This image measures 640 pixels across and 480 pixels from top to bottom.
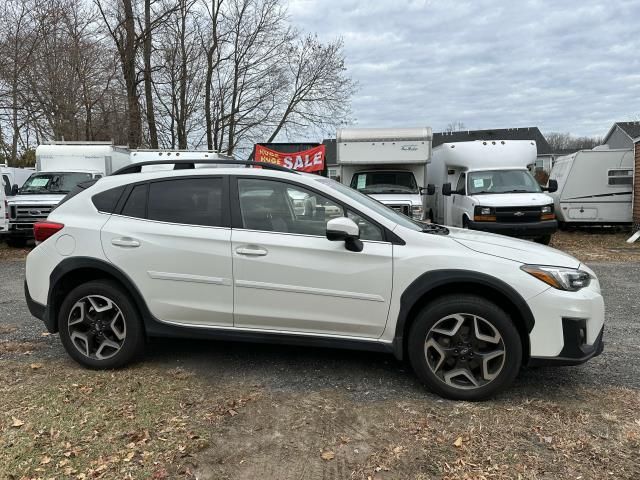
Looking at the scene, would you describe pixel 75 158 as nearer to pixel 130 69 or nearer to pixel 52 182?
pixel 52 182

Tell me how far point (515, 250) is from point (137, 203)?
3002 mm

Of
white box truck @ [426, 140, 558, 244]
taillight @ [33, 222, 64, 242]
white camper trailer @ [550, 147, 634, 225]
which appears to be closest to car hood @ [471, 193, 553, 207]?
white box truck @ [426, 140, 558, 244]

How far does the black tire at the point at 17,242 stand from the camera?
43.6 feet

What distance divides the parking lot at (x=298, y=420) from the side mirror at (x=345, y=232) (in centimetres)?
111

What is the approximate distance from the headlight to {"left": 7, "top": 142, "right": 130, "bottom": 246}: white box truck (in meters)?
12.1

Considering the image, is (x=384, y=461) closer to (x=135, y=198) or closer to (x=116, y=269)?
(x=116, y=269)

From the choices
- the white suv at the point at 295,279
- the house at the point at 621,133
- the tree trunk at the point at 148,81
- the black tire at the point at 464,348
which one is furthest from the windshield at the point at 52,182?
the house at the point at 621,133

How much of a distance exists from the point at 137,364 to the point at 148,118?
66.9 ft

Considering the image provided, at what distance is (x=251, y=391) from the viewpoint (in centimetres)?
383

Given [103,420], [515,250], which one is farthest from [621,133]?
[103,420]

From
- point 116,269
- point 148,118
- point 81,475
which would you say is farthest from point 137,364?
point 148,118

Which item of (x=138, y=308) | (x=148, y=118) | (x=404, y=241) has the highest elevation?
(x=148, y=118)

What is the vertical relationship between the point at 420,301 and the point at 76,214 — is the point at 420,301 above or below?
below

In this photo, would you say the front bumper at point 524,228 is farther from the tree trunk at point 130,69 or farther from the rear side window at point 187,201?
the tree trunk at point 130,69
